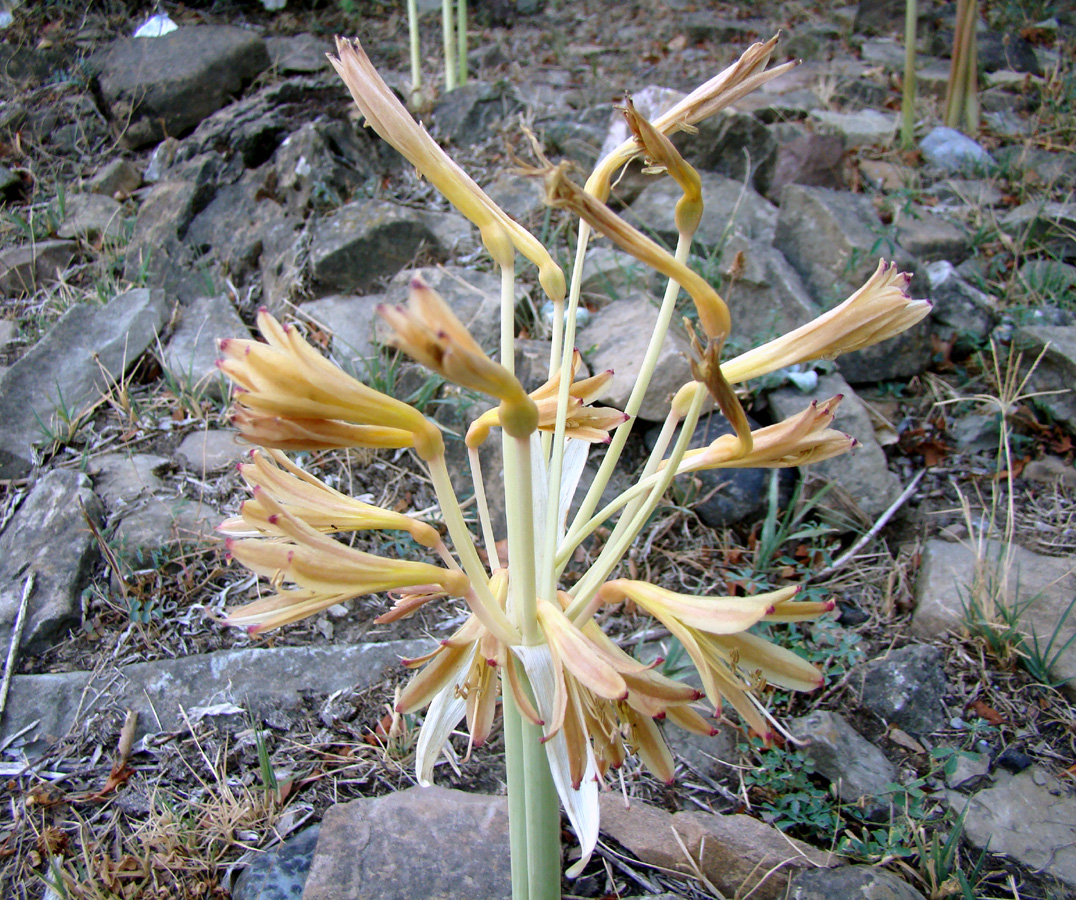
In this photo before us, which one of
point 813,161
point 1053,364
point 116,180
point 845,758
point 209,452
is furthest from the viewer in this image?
point 116,180

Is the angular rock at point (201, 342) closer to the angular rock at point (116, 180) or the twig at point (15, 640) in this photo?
the twig at point (15, 640)

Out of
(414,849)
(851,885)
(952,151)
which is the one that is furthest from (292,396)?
(952,151)

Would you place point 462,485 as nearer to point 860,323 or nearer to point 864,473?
point 864,473

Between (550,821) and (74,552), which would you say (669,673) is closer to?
(550,821)

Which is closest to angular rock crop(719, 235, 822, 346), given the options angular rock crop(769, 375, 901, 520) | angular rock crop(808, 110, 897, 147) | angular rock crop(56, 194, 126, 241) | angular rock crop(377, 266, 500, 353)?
angular rock crop(769, 375, 901, 520)

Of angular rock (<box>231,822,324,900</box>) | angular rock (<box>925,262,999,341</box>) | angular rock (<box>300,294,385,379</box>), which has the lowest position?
angular rock (<box>231,822,324,900</box>)

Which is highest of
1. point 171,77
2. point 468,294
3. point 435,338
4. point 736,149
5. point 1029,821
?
point 171,77

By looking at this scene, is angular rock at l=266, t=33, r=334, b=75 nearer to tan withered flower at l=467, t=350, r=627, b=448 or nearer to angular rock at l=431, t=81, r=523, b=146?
angular rock at l=431, t=81, r=523, b=146
